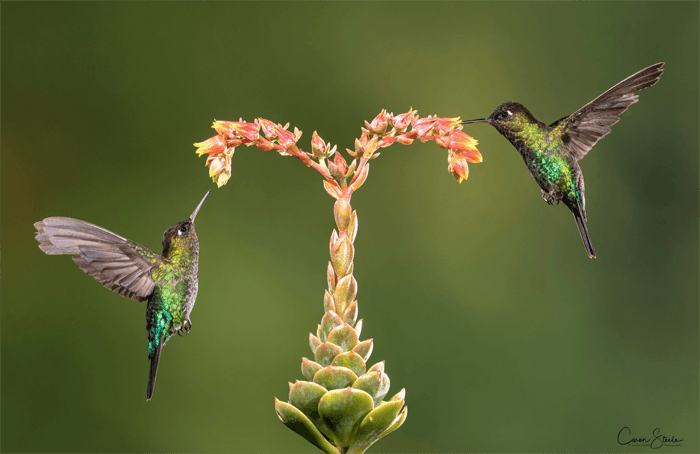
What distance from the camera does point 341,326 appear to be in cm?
74

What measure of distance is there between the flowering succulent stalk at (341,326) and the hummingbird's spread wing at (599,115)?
283mm

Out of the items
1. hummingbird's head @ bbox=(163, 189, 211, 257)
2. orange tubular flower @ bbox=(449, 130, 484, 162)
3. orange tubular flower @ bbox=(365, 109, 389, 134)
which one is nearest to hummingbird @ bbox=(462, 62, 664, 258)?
orange tubular flower @ bbox=(449, 130, 484, 162)

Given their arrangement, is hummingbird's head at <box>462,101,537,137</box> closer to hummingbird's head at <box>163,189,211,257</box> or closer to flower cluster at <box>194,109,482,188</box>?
flower cluster at <box>194,109,482,188</box>

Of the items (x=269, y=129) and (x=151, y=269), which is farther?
(x=151, y=269)

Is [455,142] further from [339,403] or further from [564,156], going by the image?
[339,403]

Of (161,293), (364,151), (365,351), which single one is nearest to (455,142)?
(364,151)

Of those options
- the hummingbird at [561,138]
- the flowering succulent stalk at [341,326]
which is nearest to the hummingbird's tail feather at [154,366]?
the flowering succulent stalk at [341,326]

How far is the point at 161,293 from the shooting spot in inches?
35.8

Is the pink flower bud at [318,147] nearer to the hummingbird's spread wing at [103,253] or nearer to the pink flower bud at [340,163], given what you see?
the pink flower bud at [340,163]

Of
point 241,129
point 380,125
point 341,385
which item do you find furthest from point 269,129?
point 341,385

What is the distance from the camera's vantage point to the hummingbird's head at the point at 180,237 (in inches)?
34.5

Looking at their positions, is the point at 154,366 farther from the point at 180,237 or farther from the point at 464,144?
Answer: the point at 464,144

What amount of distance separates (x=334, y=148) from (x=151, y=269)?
1.41 ft

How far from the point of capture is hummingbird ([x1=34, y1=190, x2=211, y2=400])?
0.82m
